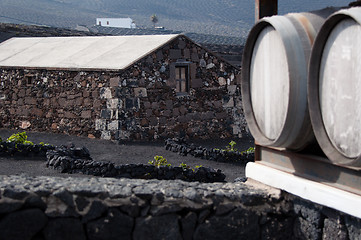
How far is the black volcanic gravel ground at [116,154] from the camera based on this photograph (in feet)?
33.0

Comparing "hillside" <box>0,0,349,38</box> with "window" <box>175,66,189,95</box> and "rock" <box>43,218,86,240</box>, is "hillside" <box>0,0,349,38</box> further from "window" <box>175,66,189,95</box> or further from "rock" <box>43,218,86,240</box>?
"rock" <box>43,218,86,240</box>

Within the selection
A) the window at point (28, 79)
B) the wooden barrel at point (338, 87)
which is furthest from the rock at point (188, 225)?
the window at point (28, 79)

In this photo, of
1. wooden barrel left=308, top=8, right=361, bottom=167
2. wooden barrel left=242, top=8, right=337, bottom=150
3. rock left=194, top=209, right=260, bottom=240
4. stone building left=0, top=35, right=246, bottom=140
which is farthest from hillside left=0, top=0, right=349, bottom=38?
wooden barrel left=308, top=8, right=361, bottom=167

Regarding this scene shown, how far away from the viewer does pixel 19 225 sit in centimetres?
365

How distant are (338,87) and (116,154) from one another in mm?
9066

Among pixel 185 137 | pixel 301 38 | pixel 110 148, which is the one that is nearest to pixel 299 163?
pixel 301 38

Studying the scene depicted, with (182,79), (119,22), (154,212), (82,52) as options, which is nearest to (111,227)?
(154,212)

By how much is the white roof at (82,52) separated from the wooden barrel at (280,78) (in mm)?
9078

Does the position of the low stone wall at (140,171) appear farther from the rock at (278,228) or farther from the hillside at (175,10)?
the hillside at (175,10)

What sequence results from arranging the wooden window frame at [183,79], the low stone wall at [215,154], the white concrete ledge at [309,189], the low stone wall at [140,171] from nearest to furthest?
the white concrete ledge at [309,189] < the low stone wall at [140,171] < the low stone wall at [215,154] < the wooden window frame at [183,79]

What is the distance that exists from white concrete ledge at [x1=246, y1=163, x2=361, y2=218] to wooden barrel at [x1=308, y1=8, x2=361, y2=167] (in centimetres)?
25

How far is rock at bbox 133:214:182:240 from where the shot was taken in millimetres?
3893

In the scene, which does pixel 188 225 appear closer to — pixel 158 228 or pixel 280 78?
pixel 158 228

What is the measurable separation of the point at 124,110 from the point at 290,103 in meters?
9.91
